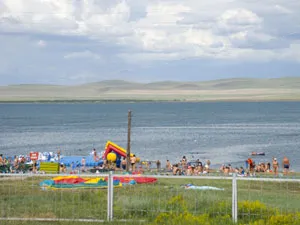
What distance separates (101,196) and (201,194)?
2497 millimetres

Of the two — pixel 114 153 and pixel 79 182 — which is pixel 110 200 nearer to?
pixel 79 182

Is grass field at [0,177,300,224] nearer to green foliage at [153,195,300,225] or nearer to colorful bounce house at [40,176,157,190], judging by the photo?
green foliage at [153,195,300,225]

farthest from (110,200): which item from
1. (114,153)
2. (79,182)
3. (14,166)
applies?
(114,153)

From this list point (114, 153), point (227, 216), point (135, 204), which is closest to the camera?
point (227, 216)

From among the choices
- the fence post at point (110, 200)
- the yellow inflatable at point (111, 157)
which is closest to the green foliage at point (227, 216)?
the fence post at point (110, 200)

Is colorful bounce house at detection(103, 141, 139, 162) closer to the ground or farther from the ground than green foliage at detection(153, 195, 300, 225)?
farther from the ground

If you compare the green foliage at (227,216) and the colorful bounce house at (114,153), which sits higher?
the colorful bounce house at (114,153)

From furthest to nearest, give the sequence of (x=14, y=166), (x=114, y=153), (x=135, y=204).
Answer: (x=114, y=153)
(x=14, y=166)
(x=135, y=204)

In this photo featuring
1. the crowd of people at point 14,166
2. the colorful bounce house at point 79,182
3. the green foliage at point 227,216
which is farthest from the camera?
the crowd of people at point 14,166

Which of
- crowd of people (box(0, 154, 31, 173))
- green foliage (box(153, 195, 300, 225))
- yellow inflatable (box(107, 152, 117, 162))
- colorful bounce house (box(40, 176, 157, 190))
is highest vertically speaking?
yellow inflatable (box(107, 152, 117, 162))

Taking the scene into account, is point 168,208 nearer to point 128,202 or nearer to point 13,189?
point 128,202

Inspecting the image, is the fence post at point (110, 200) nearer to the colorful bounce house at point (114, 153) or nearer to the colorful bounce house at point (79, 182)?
the colorful bounce house at point (79, 182)

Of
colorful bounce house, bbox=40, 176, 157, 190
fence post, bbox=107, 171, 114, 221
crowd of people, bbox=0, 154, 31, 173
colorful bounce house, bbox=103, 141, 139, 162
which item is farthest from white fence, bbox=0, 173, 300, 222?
colorful bounce house, bbox=103, 141, 139, 162

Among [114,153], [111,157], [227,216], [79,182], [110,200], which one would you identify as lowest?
[227,216]
